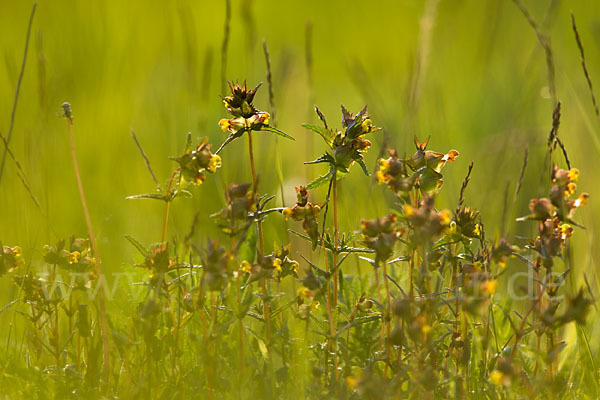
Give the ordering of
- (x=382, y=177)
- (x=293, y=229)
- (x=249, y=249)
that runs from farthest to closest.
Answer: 1. (x=293, y=229)
2. (x=249, y=249)
3. (x=382, y=177)

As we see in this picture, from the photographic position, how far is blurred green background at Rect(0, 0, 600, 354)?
118 inches

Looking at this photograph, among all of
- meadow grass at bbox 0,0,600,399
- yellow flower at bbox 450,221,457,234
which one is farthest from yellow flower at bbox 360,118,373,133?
yellow flower at bbox 450,221,457,234

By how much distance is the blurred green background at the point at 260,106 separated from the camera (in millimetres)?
2986

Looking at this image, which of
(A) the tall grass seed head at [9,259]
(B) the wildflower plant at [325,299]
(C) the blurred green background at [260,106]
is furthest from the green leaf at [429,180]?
(A) the tall grass seed head at [9,259]

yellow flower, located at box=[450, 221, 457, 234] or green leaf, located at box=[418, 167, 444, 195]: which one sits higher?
green leaf, located at box=[418, 167, 444, 195]

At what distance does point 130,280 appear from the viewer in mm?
2215

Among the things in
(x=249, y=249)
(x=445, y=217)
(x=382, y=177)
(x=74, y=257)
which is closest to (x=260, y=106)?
(x=249, y=249)

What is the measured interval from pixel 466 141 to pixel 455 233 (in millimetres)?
2845

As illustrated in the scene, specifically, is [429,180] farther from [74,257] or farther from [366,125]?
[74,257]

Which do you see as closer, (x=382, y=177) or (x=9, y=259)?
(x=382, y=177)

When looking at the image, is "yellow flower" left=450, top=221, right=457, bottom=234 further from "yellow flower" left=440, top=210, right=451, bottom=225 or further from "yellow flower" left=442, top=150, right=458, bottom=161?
"yellow flower" left=440, top=210, right=451, bottom=225

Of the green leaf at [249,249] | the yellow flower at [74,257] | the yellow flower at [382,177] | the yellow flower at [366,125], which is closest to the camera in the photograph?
the yellow flower at [382,177]

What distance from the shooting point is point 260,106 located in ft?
13.6

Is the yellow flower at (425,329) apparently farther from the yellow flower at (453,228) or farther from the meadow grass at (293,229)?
the yellow flower at (453,228)
